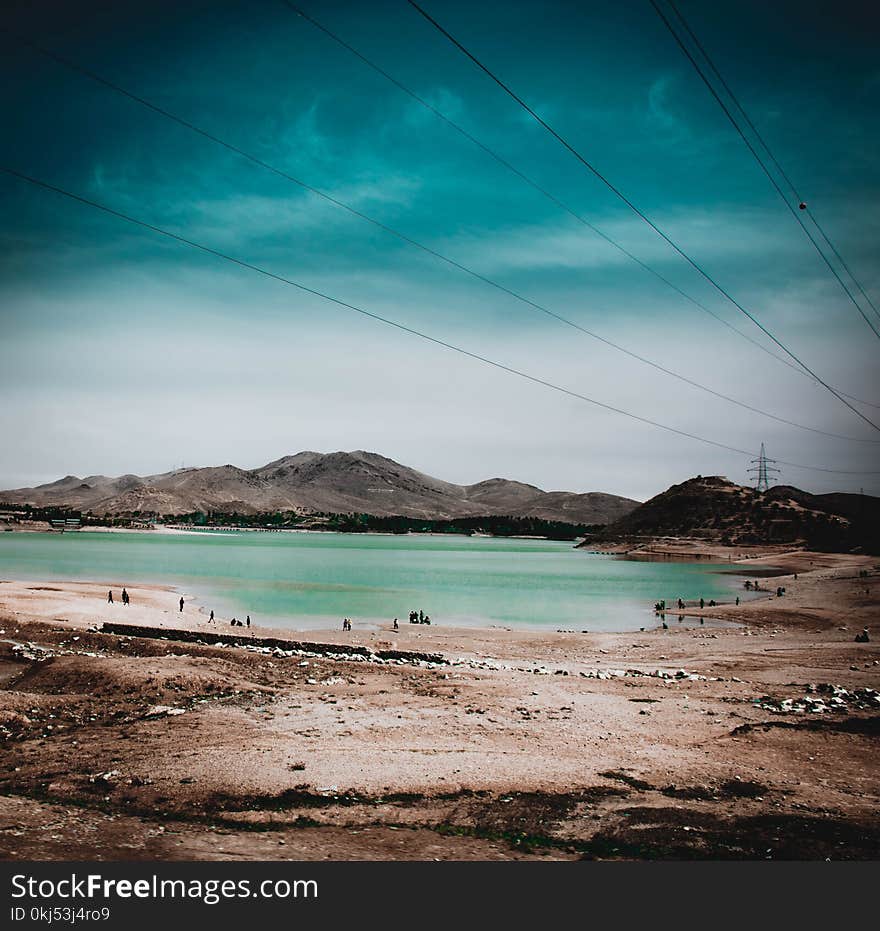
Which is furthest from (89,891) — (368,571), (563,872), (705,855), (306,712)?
(368,571)

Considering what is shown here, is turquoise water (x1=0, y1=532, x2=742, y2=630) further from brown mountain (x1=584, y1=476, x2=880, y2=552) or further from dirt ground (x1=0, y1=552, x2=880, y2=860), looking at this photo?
brown mountain (x1=584, y1=476, x2=880, y2=552)

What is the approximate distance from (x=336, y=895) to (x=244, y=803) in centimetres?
351

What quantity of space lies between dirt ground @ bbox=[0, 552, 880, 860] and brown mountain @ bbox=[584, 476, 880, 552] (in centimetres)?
11070

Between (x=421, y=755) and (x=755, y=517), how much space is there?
167582mm

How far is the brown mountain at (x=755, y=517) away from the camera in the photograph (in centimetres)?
13588

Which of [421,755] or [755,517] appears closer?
[421,755]

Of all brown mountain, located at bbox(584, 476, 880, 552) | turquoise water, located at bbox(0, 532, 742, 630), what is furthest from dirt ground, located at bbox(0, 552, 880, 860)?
brown mountain, located at bbox(584, 476, 880, 552)

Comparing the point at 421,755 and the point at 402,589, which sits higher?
the point at 421,755

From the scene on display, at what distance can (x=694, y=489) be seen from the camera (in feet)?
620

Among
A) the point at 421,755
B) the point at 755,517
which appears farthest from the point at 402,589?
the point at 755,517

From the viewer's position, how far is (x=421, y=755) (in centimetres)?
1201

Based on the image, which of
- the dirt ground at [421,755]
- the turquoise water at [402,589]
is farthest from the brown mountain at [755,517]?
the dirt ground at [421,755]

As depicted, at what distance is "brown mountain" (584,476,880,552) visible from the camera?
136m

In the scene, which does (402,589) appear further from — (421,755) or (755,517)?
(755,517)
